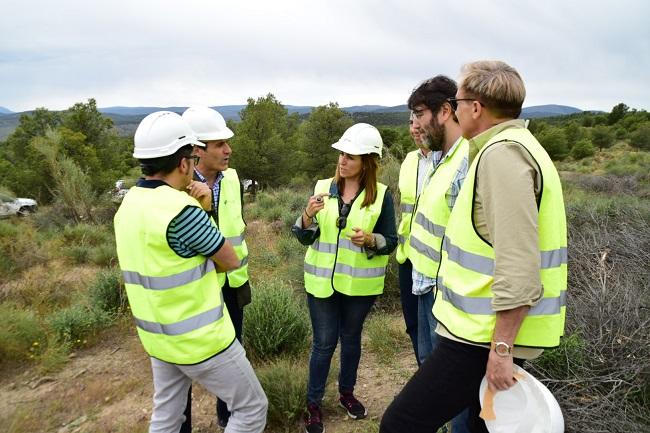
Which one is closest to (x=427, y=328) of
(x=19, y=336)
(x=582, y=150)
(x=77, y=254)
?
(x=19, y=336)

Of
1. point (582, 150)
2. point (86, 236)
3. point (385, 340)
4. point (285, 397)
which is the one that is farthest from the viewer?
point (582, 150)

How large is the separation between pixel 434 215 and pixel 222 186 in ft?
4.49

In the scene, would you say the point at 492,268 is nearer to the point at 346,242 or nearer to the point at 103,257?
the point at 346,242

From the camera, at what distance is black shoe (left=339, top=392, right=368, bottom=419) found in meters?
2.98

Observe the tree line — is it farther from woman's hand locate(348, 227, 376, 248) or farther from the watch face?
the watch face

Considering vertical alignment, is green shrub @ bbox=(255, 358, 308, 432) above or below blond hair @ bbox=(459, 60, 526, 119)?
below

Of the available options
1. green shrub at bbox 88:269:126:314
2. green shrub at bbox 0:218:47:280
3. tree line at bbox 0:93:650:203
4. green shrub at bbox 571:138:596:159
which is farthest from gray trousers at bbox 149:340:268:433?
green shrub at bbox 571:138:596:159

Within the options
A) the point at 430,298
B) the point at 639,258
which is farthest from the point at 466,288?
the point at 639,258

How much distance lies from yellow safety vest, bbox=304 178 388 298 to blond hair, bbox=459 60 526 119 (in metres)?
1.20

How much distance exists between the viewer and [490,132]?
1538 mm

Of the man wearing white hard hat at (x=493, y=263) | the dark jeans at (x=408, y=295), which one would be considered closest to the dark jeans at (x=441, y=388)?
the man wearing white hard hat at (x=493, y=263)

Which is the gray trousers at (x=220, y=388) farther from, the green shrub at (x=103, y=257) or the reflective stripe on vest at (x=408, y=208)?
the green shrub at (x=103, y=257)

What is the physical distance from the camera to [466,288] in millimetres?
1551

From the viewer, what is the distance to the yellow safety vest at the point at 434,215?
83.7 inches
